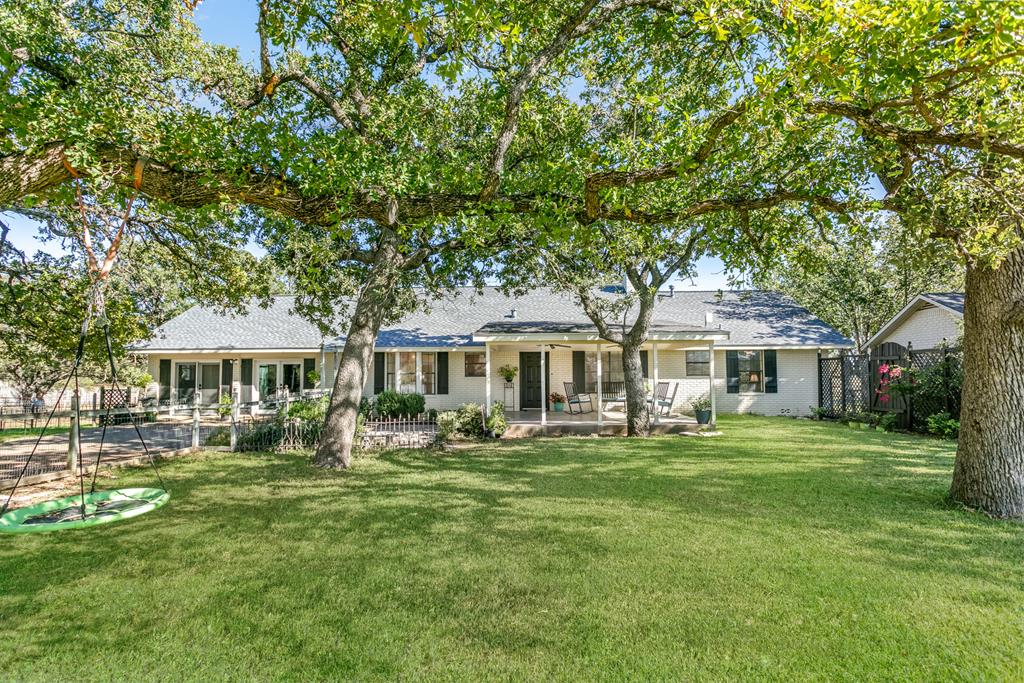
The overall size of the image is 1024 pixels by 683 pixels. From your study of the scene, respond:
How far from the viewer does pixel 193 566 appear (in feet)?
16.5

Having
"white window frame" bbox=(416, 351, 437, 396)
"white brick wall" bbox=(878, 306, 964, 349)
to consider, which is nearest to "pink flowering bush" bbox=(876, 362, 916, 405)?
"white brick wall" bbox=(878, 306, 964, 349)

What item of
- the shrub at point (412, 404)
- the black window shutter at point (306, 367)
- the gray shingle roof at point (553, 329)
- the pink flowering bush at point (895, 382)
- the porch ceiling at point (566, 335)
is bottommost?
the shrub at point (412, 404)

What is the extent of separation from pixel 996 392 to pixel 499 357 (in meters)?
13.9

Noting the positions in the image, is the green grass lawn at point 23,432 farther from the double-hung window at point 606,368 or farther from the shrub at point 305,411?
the double-hung window at point 606,368

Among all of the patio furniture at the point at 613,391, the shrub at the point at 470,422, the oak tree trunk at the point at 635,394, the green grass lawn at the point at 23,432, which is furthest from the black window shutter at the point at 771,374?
the green grass lawn at the point at 23,432

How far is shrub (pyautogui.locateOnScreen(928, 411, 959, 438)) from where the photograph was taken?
1223 centimetres

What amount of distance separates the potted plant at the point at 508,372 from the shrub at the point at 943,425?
11.6 metres

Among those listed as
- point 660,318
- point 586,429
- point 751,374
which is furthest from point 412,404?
point 751,374

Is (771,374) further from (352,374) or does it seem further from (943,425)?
(352,374)

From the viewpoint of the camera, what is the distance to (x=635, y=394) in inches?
571

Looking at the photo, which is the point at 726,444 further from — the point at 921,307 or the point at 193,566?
the point at 193,566

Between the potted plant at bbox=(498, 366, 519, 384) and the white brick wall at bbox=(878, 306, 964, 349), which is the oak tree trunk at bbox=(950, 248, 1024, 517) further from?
the potted plant at bbox=(498, 366, 519, 384)

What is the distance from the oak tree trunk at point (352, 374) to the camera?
1056cm

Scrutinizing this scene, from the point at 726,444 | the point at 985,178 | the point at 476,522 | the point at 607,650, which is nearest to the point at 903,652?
the point at 607,650
